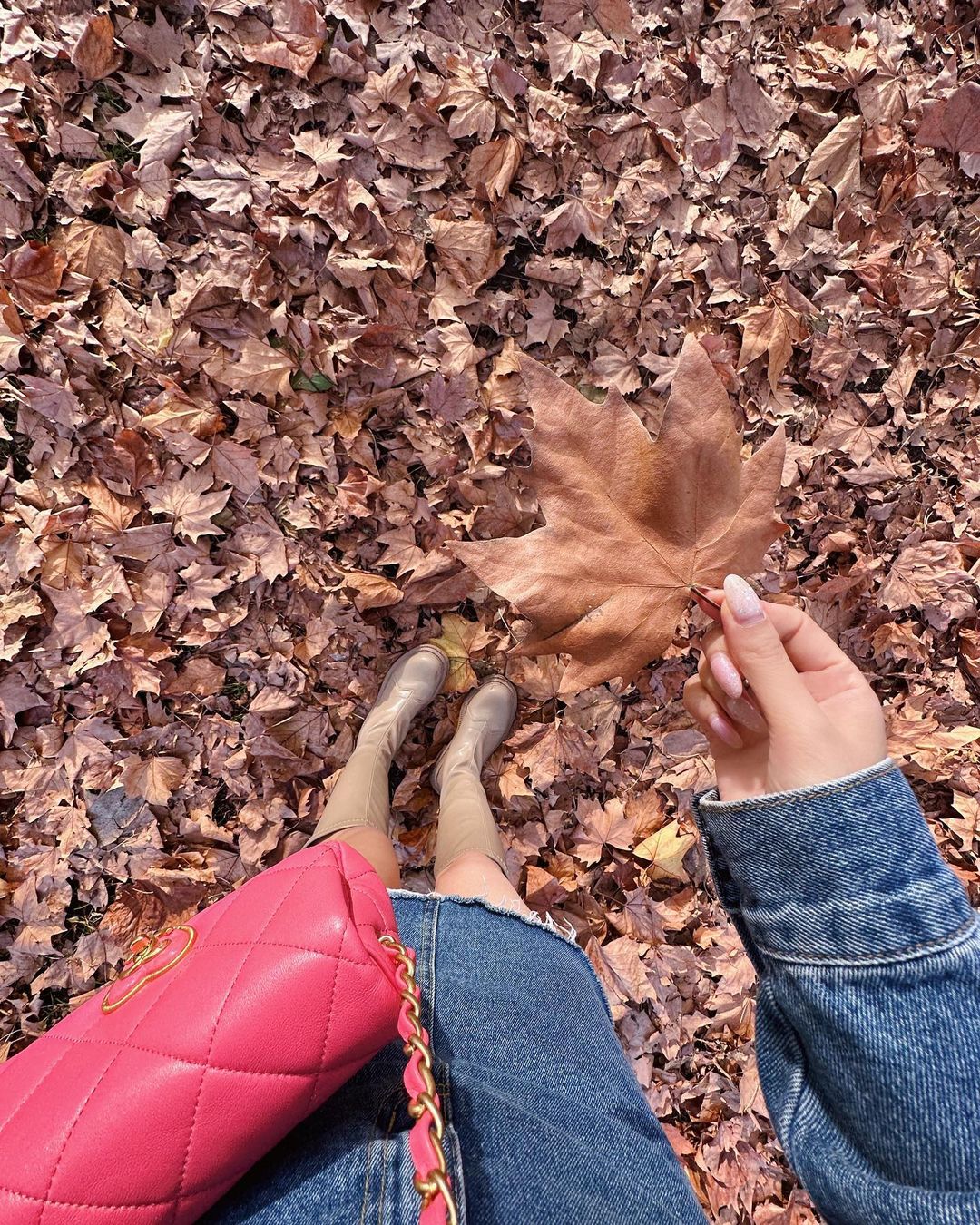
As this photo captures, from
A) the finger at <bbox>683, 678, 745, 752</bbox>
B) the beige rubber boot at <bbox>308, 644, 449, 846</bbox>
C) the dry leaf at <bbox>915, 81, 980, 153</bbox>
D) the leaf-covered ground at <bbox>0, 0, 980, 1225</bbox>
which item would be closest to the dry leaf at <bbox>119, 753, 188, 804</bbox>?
the leaf-covered ground at <bbox>0, 0, 980, 1225</bbox>

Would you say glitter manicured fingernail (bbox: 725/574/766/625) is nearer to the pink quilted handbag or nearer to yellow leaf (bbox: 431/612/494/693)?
the pink quilted handbag

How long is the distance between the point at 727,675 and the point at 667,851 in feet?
3.69

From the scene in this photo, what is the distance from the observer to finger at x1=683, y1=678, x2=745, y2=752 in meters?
1.26

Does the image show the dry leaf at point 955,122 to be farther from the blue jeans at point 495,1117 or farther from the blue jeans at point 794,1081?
the blue jeans at point 495,1117

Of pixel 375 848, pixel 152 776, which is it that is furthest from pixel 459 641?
pixel 152 776

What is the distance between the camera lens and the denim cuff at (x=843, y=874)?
87cm

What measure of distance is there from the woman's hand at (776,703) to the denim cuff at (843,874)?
0.09m

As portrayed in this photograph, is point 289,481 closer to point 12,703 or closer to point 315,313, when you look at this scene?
point 315,313

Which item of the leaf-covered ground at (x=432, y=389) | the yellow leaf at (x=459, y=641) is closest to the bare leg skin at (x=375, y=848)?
the leaf-covered ground at (x=432, y=389)

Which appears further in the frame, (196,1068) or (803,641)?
(803,641)

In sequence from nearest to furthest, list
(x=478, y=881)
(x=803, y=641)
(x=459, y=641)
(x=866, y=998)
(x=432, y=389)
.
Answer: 1. (x=866, y=998)
2. (x=803, y=641)
3. (x=478, y=881)
4. (x=432, y=389)
5. (x=459, y=641)

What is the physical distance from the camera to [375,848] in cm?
183

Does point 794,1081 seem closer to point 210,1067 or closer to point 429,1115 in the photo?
point 429,1115

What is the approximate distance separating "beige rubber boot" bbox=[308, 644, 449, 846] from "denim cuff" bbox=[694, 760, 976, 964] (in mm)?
1245
